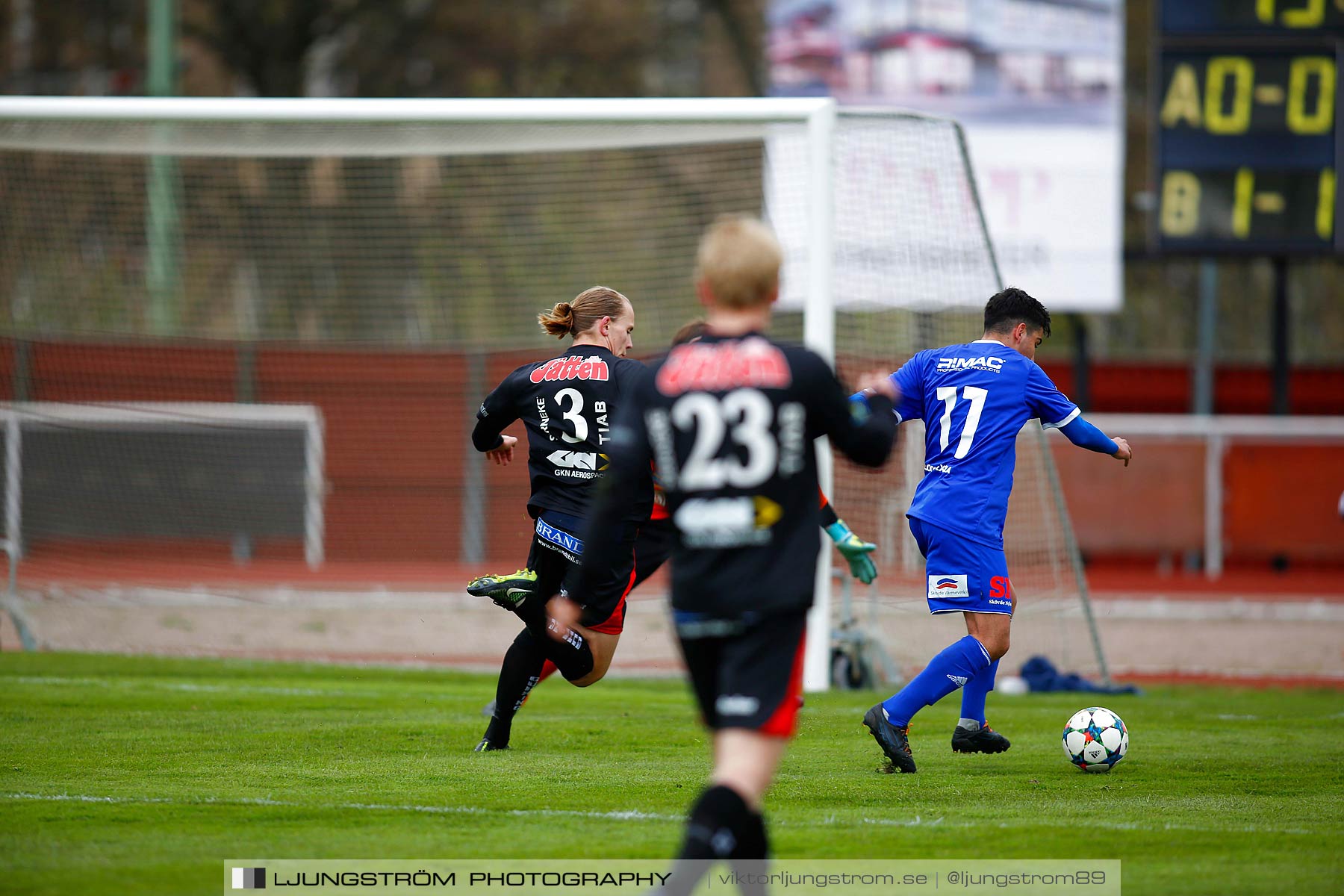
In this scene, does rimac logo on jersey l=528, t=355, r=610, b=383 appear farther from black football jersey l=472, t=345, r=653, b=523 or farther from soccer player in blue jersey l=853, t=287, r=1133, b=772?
soccer player in blue jersey l=853, t=287, r=1133, b=772

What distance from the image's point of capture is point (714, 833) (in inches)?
136

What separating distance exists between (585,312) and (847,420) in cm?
282

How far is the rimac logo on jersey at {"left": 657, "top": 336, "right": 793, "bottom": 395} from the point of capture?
3.72 meters

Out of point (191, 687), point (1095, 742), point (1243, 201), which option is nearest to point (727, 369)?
point (1095, 742)

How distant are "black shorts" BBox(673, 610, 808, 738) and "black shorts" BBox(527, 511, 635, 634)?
100 inches

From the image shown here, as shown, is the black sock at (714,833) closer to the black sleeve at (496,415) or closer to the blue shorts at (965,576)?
the blue shorts at (965,576)

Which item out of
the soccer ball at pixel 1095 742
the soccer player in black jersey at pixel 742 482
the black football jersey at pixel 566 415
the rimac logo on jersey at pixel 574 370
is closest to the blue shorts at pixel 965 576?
the soccer ball at pixel 1095 742

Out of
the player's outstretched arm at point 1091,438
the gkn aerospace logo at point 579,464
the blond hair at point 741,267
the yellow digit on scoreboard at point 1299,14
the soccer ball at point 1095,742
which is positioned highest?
the yellow digit on scoreboard at point 1299,14

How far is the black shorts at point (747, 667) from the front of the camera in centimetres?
362

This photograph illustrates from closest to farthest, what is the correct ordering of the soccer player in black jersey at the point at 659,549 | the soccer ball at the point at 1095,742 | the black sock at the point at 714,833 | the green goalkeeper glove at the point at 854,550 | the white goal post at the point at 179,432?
the black sock at the point at 714,833 → the green goalkeeper glove at the point at 854,550 → the soccer player in black jersey at the point at 659,549 → the soccer ball at the point at 1095,742 → the white goal post at the point at 179,432

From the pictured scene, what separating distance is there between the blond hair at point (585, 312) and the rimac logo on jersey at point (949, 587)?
1.82 m

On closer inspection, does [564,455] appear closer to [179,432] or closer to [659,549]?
[659,549]

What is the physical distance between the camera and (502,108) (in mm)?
9758

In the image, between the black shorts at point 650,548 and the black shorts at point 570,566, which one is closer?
the black shorts at point 570,566
